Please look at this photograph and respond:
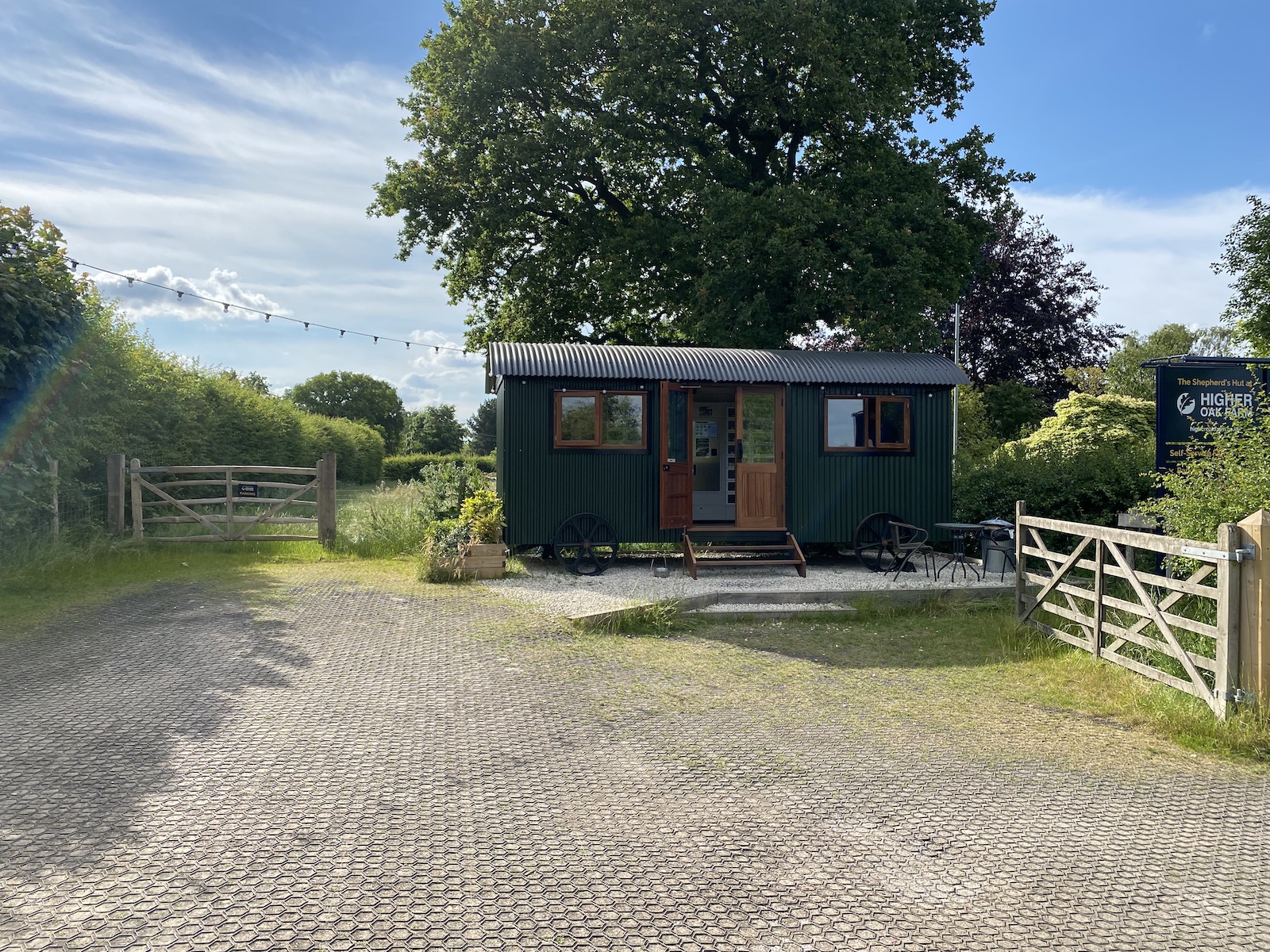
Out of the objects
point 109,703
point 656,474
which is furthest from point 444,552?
point 109,703

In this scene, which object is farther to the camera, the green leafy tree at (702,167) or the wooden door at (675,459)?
the green leafy tree at (702,167)

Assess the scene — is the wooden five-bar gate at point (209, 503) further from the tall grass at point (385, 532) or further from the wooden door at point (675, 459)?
the wooden door at point (675, 459)

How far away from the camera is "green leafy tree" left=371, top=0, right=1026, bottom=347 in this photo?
56.7ft

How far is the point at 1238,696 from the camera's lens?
18.8ft

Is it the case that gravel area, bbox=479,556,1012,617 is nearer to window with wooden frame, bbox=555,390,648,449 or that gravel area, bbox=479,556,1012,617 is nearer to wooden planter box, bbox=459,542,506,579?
wooden planter box, bbox=459,542,506,579

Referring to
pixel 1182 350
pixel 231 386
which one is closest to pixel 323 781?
pixel 231 386

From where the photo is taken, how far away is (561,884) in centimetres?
361

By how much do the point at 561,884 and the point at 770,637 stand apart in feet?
17.5

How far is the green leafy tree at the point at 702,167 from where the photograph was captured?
17.3 m

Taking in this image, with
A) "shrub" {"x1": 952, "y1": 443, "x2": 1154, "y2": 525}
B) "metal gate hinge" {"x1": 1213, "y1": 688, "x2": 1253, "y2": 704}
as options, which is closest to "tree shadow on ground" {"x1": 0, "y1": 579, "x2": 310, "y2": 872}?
"metal gate hinge" {"x1": 1213, "y1": 688, "x2": 1253, "y2": 704}

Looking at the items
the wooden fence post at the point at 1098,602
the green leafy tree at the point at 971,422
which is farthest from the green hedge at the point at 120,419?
the green leafy tree at the point at 971,422

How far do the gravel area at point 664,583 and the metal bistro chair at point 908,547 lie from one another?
18 cm

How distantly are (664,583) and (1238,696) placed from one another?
6546mm

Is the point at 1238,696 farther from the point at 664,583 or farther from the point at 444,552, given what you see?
the point at 444,552
